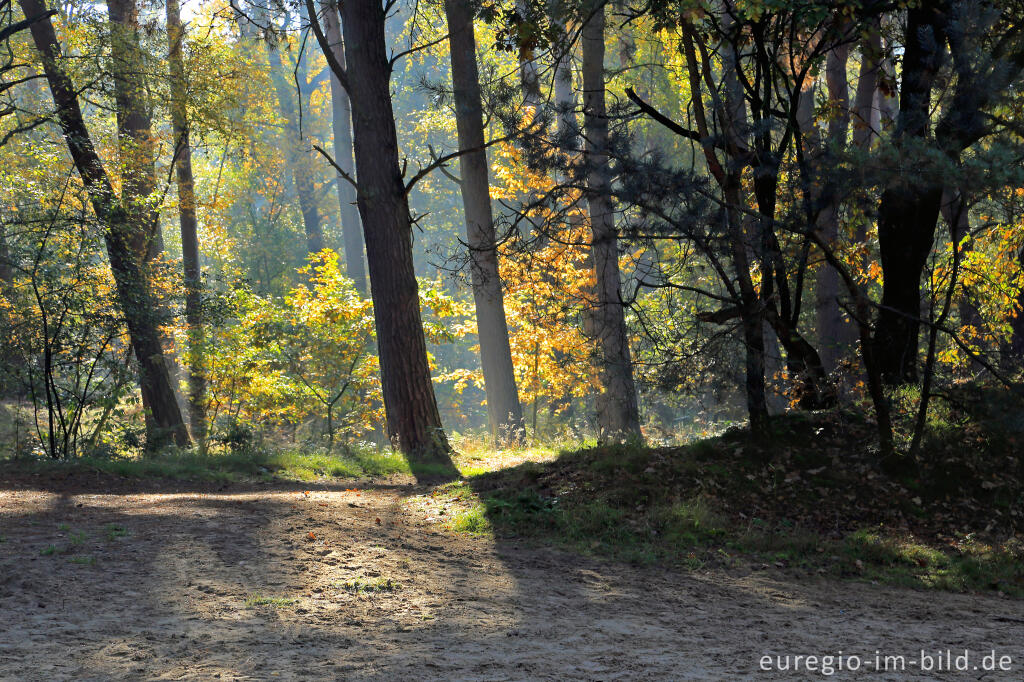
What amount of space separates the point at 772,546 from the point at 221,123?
1382 cm

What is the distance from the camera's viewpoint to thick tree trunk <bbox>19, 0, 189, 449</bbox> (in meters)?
10.6

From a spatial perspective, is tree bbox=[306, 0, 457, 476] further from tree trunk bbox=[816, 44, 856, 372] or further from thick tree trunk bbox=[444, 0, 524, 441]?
tree trunk bbox=[816, 44, 856, 372]

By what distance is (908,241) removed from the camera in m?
7.72

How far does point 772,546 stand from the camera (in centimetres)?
622

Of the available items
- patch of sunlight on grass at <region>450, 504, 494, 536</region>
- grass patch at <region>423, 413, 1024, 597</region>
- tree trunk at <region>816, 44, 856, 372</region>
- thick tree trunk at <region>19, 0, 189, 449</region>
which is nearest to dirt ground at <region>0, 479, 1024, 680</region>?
patch of sunlight on grass at <region>450, 504, 494, 536</region>

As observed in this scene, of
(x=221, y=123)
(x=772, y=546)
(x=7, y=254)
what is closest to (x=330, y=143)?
(x=221, y=123)

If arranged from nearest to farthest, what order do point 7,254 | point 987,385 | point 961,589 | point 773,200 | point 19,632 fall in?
point 19,632, point 961,589, point 773,200, point 987,385, point 7,254

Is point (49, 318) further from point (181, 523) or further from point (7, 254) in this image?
point (181, 523)

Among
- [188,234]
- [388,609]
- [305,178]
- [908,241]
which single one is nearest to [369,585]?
[388,609]

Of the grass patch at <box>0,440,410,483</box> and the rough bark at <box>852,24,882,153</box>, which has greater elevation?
the rough bark at <box>852,24,882,153</box>

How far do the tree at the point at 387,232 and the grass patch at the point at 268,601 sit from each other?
18.4 ft

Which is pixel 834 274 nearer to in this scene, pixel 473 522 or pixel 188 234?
pixel 473 522

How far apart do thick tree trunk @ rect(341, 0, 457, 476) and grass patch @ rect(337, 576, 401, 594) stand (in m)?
5.15

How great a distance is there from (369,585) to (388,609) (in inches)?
16.5
